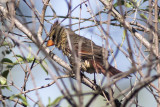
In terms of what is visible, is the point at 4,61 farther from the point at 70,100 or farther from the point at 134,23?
the point at 70,100

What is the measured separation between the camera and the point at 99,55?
3.61 meters

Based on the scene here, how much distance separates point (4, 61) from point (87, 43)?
3.75ft

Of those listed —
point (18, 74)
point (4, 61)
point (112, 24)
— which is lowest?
point (18, 74)

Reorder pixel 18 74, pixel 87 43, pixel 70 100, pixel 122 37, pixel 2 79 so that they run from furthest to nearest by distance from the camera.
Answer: pixel 18 74
pixel 87 43
pixel 122 37
pixel 2 79
pixel 70 100

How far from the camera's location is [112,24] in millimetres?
3586

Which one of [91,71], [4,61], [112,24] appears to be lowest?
[91,71]

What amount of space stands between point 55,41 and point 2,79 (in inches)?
52.5

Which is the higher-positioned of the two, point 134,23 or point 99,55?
point 134,23

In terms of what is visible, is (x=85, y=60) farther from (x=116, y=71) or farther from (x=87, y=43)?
(x=116, y=71)

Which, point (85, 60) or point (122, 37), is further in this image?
point (85, 60)

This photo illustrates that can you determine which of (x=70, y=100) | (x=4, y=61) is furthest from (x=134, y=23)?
(x=70, y=100)

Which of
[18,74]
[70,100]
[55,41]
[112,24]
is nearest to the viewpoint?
[70,100]

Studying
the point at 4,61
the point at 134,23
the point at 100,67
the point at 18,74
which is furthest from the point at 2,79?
the point at 18,74

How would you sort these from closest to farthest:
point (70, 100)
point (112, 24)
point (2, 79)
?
point (70, 100) < point (2, 79) < point (112, 24)
